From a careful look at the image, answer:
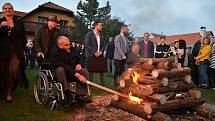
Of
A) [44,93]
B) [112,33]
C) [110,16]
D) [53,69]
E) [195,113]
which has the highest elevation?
[110,16]

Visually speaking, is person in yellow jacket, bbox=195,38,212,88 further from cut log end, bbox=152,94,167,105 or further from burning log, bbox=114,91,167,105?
cut log end, bbox=152,94,167,105

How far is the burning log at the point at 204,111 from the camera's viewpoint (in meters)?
7.21

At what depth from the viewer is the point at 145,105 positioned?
6.70m

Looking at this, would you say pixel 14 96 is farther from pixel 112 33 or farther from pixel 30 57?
pixel 112 33

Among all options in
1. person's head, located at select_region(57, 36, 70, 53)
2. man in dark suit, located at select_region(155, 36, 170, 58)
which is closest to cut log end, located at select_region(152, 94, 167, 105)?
person's head, located at select_region(57, 36, 70, 53)

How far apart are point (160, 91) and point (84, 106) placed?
183 cm

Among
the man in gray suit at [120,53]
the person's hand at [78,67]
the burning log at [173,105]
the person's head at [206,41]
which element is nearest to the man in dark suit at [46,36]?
the person's hand at [78,67]

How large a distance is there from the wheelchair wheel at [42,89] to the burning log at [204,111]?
3.35 meters

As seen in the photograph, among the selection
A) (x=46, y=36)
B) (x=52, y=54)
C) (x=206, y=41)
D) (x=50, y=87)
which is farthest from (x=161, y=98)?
(x=206, y=41)

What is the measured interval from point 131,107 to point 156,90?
→ 0.67 metres

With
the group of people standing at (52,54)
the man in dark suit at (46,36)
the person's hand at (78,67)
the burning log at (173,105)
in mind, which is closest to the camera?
the burning log at (173,105)

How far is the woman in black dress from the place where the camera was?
25.2 ft

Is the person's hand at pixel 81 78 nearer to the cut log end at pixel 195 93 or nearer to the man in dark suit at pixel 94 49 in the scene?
the cut log end at pixel 195 93

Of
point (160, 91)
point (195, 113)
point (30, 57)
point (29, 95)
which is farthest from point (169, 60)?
point (30, 57)
